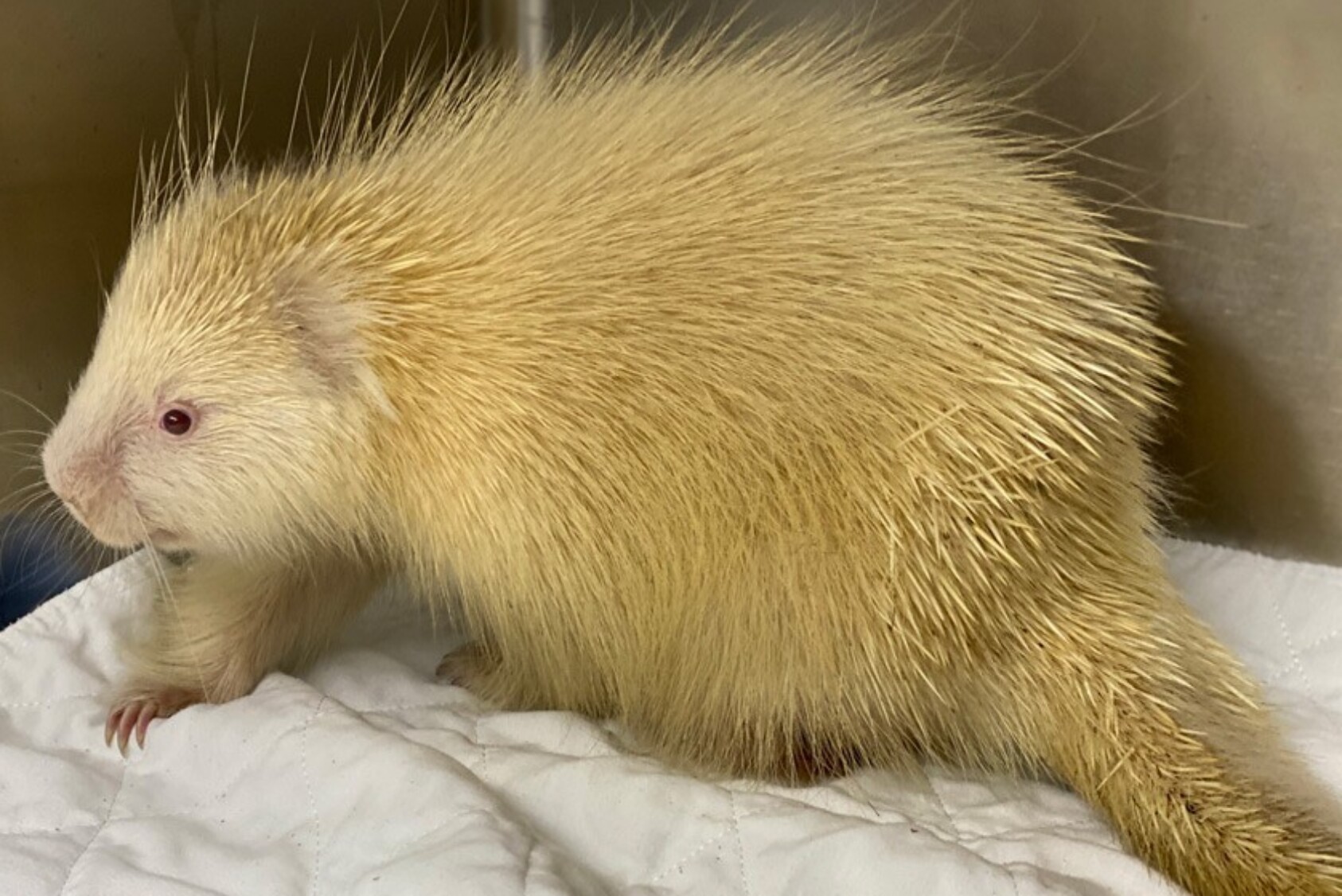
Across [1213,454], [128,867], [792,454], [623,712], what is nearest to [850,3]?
[1213,454]

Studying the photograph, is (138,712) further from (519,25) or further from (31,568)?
(519,25)

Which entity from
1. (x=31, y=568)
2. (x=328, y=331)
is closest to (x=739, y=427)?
(x=328, y=331)

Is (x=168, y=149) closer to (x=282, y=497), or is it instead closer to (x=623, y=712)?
(x=282, y=497)

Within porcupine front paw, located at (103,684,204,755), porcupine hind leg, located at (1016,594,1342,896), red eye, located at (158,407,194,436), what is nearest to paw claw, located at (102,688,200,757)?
porcupine front paw, located at (103,684,204,755)

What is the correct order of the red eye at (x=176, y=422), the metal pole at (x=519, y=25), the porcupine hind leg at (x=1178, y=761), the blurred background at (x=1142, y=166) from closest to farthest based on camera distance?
the porcupine hind leg at (x=1178, y=761) < the red eye at (x=176, y=422) < the blurred background at (x=1142, y=166) < the metal pole at (x=519, y=25)

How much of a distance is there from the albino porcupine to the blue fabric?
0.32 metres

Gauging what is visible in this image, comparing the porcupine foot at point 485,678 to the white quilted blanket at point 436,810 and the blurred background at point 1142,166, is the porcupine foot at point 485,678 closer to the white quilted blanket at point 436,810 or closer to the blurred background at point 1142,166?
the white quilted blanket at point 436,810

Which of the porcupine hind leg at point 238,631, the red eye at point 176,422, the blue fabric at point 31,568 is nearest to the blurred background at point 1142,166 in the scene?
the blue fabric at point 31,568

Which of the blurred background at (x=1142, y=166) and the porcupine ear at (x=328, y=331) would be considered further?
the blurred background at (x=1142, y=166)

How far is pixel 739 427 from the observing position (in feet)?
3.19

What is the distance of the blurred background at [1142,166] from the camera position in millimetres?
1287

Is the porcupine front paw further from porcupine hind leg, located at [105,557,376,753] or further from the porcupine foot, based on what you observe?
the porcupine foot

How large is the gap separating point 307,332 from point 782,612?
0.44m

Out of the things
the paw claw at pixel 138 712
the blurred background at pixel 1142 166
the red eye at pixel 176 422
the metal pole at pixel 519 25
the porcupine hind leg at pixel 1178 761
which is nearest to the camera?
the porcupine hind leg at pixel 1178 761
